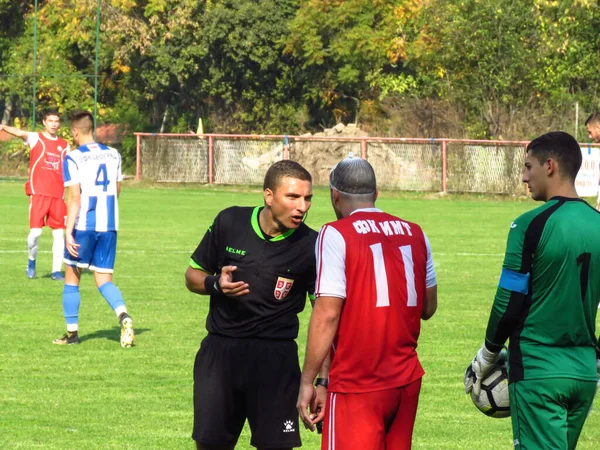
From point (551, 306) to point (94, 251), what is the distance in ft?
22.6

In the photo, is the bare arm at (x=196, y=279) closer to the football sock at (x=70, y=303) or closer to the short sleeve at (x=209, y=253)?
the short sleeve at (x=209, y=253)

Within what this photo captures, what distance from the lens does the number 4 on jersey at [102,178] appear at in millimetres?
11258

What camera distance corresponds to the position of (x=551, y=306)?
5.09m

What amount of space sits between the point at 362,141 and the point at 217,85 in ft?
43.2

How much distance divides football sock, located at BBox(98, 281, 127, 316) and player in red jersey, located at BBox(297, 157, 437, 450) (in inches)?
242

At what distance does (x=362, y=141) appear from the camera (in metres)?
40.2

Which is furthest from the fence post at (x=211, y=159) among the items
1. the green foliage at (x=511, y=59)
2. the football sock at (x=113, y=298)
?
the football sock at (x=113, y=298)

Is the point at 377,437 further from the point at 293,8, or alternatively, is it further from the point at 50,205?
the point at 293,8

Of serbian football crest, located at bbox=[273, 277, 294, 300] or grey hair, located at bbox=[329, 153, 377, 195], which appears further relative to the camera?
serbian football crest, located at bbox=[273, 277, 294, 300]

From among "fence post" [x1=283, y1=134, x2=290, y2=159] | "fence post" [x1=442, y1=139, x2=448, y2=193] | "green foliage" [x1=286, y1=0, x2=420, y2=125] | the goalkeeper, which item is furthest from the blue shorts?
"green foliage" [x1=286, y1=0, x2=420, y2=125]

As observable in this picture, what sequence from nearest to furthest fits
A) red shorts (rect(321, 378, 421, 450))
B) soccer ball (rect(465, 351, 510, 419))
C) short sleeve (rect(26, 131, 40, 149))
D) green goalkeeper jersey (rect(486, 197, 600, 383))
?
red shorts (rect(321, 378, 421, 450)), green goalkeeper jersey (rect(486, 197, 600, 383)), soccer ball (rect(465, 351, 510, 419)), short sleeve (rect(26, 131, 40, 149))

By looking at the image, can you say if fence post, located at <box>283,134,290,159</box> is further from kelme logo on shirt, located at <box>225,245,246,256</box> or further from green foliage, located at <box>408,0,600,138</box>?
kelme logo on shirt, located at <box>225,245,246,256</box>

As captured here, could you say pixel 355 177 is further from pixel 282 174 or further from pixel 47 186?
pixel 47 186

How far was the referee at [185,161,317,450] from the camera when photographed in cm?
588
